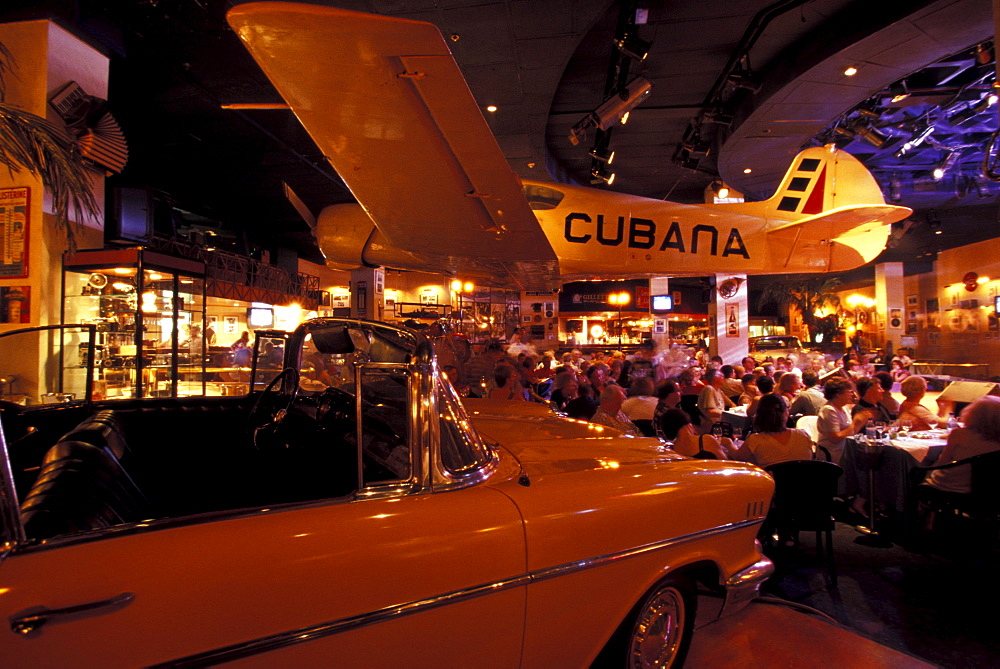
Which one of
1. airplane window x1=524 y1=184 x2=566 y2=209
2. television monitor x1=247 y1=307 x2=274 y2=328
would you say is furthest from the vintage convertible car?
television monitor x1=247 y1=307 x2=274 y2=328

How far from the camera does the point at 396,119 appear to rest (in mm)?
4211

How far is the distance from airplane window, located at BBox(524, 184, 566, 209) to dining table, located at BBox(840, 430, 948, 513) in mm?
4911

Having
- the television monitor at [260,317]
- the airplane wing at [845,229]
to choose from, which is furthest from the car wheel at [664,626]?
the television monitor at [260,317]

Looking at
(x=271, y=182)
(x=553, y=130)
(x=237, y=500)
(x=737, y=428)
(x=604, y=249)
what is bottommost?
(x=737, y=428)

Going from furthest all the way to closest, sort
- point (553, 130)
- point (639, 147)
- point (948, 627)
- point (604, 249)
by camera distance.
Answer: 1. point (639, 147)
2. point (553, 130)
3. point (604, 249)
4. point (948, 627)

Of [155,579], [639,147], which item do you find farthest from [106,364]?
[639,147]

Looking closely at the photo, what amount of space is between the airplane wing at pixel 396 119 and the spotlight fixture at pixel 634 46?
107 inches

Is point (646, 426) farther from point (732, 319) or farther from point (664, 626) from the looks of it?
point (732, 319)

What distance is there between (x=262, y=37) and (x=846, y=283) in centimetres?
3063

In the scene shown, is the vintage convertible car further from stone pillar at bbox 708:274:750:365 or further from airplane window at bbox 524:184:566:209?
stone pillar at bbox 708:274:750:365

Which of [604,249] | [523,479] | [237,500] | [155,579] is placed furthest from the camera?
[604,249]

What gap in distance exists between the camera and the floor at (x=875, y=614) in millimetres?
2658

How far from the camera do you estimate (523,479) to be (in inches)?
74.7

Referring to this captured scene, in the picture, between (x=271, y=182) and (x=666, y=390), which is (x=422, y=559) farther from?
(x=271, y=182)
